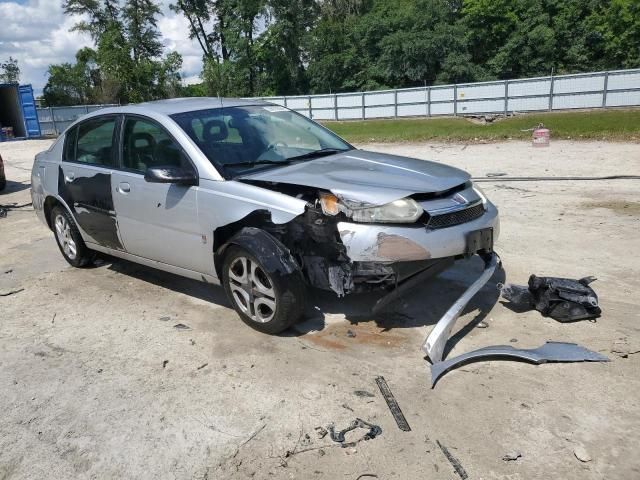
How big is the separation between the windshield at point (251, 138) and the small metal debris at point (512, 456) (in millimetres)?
2651

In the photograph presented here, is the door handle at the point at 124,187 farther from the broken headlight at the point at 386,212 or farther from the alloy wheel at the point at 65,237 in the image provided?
the broken headlight at the point at 386,212

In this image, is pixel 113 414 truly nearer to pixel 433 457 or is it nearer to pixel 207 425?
pixel 207 425

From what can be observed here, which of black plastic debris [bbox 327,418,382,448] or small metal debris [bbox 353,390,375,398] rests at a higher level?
small metal debris [bbox 353,390,375,398]

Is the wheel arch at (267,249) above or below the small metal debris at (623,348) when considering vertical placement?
above

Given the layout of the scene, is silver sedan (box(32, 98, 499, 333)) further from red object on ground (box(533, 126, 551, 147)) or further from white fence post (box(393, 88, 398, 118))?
white fence post (box(393, 88, 398, 118))

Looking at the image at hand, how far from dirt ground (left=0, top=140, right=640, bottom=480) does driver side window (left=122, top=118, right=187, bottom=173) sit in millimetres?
1255

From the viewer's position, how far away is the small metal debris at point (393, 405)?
2.91 meters

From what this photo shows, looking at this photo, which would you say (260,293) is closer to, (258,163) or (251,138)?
(258,163)

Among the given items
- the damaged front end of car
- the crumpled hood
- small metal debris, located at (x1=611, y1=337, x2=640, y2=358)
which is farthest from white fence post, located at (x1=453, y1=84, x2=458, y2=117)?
small metal debris, located at (x1=611, y1=337, x2=640, y2=358)

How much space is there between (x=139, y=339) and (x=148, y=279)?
1431 mm

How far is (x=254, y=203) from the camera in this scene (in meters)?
3.88

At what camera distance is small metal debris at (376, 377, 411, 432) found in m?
2.91

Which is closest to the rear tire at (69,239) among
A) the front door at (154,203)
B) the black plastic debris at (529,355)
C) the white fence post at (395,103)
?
the front door at (154,203)

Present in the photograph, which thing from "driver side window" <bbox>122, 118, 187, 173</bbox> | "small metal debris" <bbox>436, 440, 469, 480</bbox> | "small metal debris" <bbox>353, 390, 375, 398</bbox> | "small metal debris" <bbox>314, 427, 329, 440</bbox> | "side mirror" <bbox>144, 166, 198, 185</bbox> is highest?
"driver side window" <bbox>122, 118, 187, 173</bbox>
